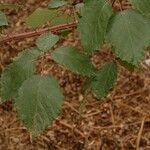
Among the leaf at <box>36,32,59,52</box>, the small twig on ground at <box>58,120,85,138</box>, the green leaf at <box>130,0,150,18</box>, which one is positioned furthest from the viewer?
the small twig on ground at <box>58,120,85,138</box>

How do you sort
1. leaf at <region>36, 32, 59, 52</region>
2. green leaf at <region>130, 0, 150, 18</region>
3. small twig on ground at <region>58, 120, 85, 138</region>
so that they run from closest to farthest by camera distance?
1. green leaf at <region>130, 0, 150, 18</region>
2. leaf at <region>36, 32, 59, 52</region>
3. small twig on ground at <region>58, 120, 85, 138</region>

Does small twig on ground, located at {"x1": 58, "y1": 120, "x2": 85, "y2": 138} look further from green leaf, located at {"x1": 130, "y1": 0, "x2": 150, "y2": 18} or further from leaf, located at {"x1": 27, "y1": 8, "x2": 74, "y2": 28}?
green leaf, located at {"x1": 130, "y1": 0, "x2": 150, "y2": 18}

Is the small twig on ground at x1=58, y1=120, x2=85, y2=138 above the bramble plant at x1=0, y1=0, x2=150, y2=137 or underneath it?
underneath

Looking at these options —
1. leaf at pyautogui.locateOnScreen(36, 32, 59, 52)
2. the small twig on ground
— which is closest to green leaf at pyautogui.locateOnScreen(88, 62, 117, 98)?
leaf at pyautogui.locateOnScreen(36, 32, 59, 52)

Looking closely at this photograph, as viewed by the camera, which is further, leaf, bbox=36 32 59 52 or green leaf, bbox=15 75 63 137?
leaf, bbox=36 32 59 52

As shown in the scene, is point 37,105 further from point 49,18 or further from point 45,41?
point 49,18

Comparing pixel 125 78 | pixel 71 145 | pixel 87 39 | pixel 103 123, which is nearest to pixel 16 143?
pixel 71 145

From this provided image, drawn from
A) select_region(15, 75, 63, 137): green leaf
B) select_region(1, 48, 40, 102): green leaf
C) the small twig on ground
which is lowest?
the small twig on ground

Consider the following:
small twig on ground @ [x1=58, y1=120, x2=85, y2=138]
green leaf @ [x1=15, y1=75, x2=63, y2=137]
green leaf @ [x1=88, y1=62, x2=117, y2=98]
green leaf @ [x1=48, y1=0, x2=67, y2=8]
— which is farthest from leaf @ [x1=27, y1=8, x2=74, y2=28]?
small twig on ground @ [x1=58, y1=120, x2=85, y2=138]
